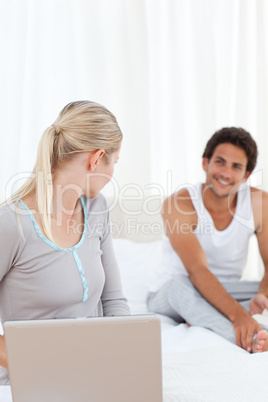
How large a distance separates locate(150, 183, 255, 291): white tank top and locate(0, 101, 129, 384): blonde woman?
772 millimetres

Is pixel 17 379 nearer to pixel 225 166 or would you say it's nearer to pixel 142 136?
pixel 225 166

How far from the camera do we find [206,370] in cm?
118

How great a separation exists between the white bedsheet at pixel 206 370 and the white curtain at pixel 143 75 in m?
1.15

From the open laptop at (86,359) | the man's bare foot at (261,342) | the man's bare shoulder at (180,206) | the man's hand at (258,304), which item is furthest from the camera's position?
the man's bare shoulder at (180,206)

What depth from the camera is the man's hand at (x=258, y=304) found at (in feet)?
5.77

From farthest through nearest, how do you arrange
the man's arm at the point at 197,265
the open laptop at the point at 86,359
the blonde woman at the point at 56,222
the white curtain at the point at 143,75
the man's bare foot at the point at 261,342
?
the white curtain at the point at 143,75
the man's arm at the point at 197,265
the man's bare foot at the point at 261,342
the blonde woman at the point at 56,222
the open laptop at the point at 86,359

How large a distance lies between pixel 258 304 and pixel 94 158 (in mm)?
942

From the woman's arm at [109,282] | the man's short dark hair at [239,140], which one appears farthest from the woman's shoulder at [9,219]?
the man's short dark hair at [239,140]

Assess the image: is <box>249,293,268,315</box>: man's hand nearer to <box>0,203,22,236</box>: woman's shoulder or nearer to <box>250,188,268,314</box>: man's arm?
<box>250,188,268,314</box>: man's arm

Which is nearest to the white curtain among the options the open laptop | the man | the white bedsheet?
the man

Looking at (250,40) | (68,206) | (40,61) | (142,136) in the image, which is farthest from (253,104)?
(68,206)

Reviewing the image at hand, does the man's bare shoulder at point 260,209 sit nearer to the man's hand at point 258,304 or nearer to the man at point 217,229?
the man at point 217,229

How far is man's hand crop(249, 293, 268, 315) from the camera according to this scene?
1.76m

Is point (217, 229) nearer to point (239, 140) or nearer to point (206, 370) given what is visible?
point (239, 140)
